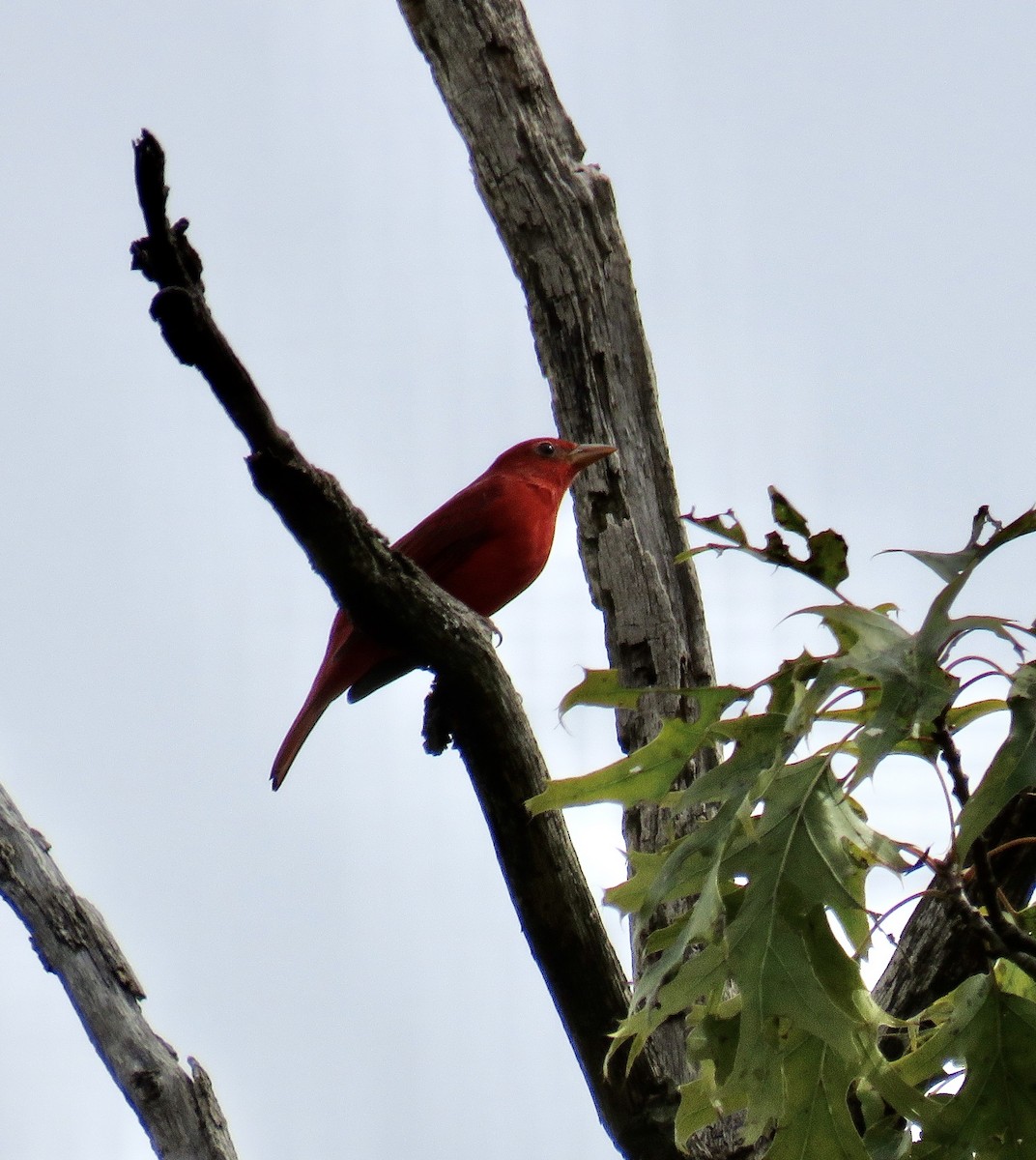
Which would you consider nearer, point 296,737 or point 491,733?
point 491,733

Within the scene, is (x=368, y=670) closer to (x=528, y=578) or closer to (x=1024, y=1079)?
(x=528, y=578)

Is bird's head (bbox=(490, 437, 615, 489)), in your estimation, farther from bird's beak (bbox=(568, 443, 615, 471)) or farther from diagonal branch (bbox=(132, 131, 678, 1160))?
diagonal branch (bbox=(132, 131, 678, 1160))

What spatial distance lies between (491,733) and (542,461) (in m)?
2.86

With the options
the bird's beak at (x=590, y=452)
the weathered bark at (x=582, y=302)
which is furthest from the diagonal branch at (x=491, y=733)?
the bird's beak at (x=590, y=452)

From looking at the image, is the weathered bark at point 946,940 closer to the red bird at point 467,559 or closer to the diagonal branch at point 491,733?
the diagonal branch at point 491,733

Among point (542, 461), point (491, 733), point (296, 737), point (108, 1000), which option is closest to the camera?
point (491, 733)

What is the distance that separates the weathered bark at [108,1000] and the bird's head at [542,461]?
7.31 ft

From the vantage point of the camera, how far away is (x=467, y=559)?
5.27 m

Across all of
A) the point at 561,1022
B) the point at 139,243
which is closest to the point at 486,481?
the point at 561,1022

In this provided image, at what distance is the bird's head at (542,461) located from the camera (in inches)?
206

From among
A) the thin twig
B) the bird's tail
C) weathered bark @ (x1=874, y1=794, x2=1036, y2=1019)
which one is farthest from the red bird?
the thin twig

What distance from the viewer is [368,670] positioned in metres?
5.07

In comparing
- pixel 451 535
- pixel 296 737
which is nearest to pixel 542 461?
pixel 451 535

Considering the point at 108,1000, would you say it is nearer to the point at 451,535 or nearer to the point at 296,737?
the point at 296,737
